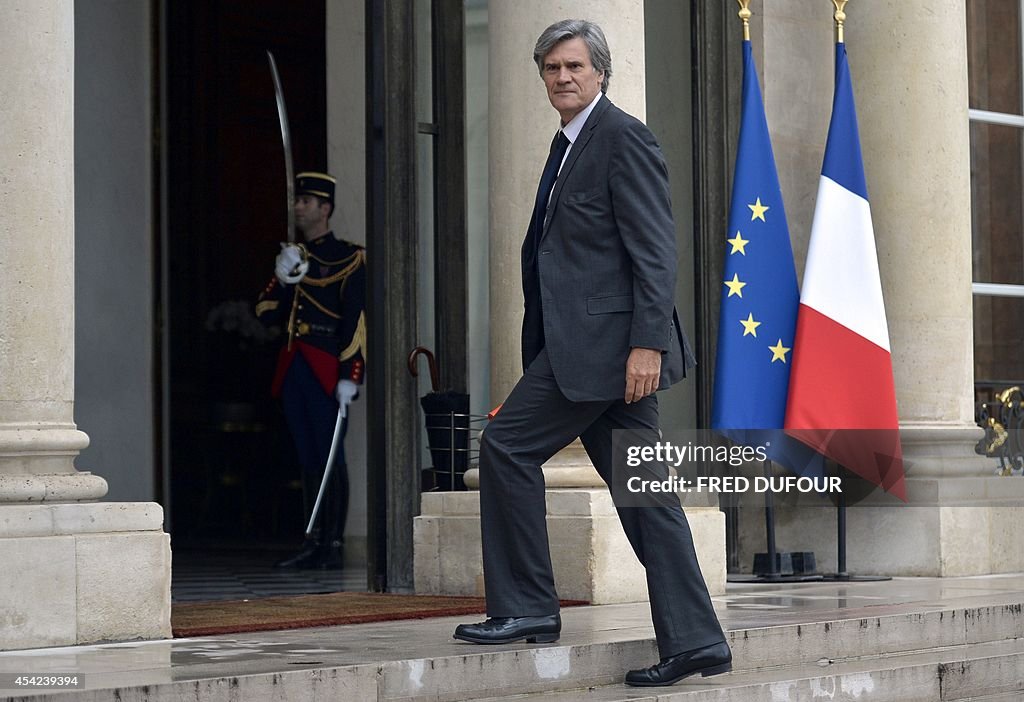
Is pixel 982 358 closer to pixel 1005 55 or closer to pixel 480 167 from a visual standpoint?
pixel 1005 55

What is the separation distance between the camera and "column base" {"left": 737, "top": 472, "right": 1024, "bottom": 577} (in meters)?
9.14

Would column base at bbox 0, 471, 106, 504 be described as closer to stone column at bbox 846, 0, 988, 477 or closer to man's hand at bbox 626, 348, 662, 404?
man's hand at bbox 626, 348, 662, 404

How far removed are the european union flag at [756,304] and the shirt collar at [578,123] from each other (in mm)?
3133

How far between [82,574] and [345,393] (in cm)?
461

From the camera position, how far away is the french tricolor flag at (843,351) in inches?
343

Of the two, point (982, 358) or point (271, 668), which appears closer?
point (271, 668)

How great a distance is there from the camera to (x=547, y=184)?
223 inches

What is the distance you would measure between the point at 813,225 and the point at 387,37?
217 cm

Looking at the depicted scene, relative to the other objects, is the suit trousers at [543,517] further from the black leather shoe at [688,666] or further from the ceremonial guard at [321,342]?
the ceremonial guard at [321,342]

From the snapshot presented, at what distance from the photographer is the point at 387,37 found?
27.4ft

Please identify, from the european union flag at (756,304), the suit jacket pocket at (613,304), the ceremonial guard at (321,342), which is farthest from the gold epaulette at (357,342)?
the suit jacket pocket at (613,304)

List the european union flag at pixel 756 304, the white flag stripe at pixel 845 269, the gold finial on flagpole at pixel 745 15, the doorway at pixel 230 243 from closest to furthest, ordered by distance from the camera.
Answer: the european union flag at pixel 756 304
the white flag stripe at pixel 845 269
the gold finial on flagpole at pixel 745 15
the doorway at pixel 230 243

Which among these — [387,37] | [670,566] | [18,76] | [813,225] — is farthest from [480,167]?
[670,566]

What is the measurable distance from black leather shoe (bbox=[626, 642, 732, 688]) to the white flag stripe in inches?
141
